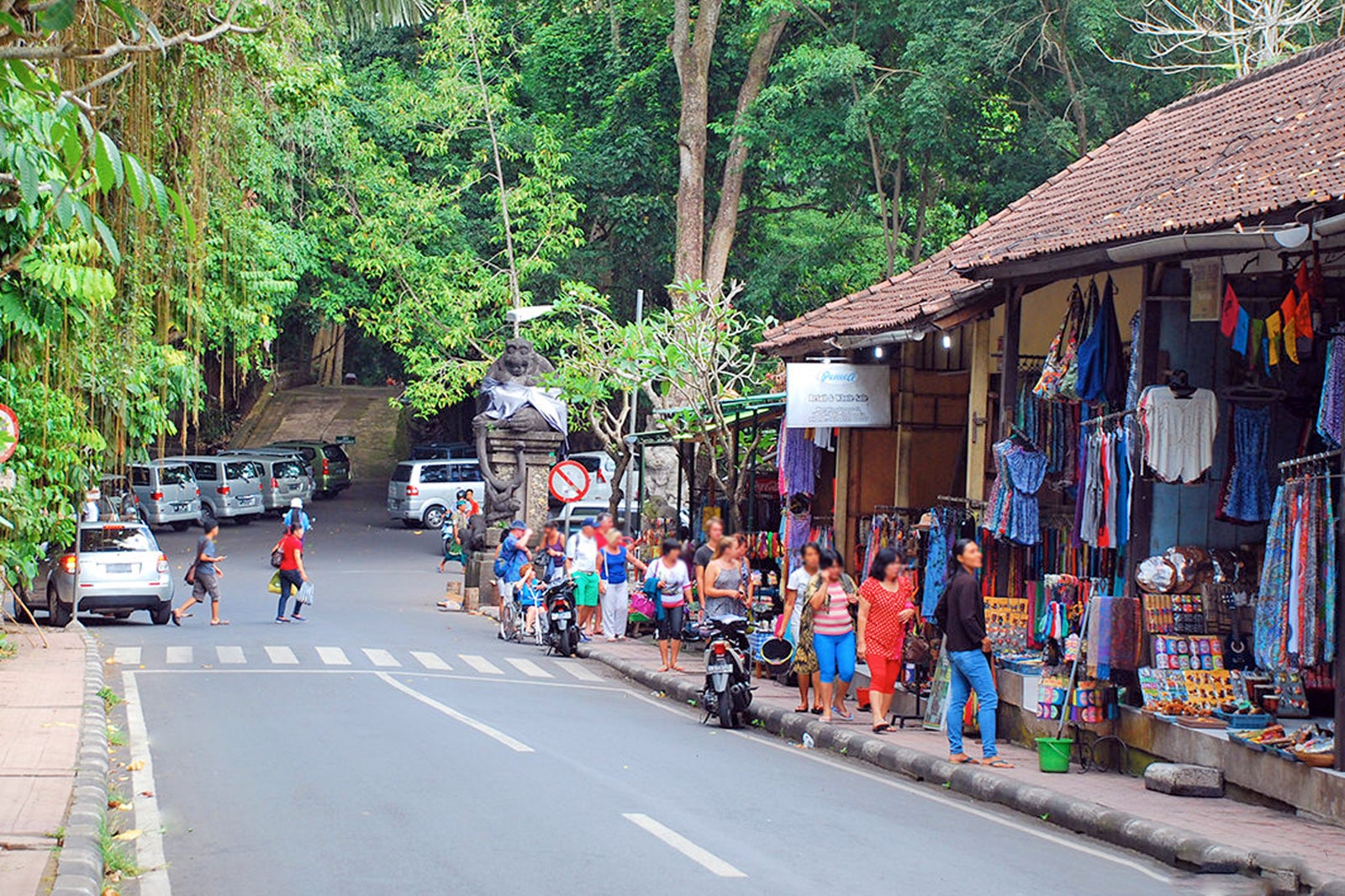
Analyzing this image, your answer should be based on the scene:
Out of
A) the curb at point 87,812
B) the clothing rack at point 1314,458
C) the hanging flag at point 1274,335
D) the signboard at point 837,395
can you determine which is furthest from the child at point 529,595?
the clothing rack at point 1314,458

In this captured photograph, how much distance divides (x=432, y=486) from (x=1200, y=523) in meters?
33.1

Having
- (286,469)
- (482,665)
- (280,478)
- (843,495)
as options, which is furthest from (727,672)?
(286,469)

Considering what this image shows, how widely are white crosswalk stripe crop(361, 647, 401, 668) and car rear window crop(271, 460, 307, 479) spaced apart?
25.9 metres

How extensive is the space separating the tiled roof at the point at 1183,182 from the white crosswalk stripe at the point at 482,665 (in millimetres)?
5567

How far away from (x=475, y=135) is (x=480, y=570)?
15730 millimetres

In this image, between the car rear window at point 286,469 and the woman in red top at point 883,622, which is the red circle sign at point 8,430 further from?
the car rear window at point 286,469

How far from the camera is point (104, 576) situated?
23.2m

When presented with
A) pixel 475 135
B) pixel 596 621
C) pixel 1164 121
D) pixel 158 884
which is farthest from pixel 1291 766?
pixel 475 135

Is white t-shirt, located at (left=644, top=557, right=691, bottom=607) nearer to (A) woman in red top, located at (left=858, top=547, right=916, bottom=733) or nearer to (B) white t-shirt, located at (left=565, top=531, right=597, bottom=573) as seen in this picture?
(B) white t-shirt, located at (left=565, top=531, right=597, bottom=573)

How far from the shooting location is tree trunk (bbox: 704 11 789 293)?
33.1m

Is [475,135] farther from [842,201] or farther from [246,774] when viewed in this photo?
[246,774]

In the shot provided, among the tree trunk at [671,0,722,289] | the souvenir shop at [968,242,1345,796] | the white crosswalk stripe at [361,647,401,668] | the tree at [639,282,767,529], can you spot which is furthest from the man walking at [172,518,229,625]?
the souvenir shop at [968,242,1345,796]

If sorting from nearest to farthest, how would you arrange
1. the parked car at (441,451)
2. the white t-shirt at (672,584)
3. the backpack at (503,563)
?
the white t-shirt at (672,584)
the backpack at (503,563)
the parked car at (441,451)

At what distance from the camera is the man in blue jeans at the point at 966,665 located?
12.3 metres
